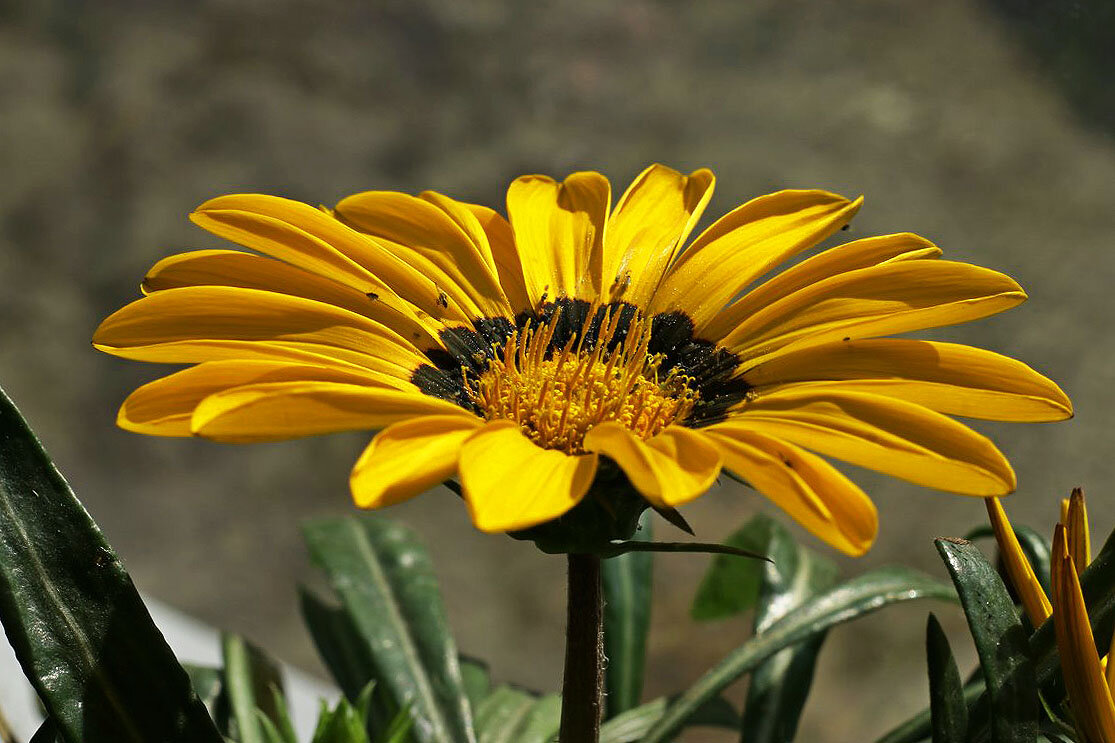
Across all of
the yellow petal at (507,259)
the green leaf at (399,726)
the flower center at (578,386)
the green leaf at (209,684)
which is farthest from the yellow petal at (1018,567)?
the green leaf at (209,684)

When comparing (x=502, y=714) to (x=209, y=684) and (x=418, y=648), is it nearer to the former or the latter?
(x=418, y=648)

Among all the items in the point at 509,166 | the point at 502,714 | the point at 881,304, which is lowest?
the point at 502,714

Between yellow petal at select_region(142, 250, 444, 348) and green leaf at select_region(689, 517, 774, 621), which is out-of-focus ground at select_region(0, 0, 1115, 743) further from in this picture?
yellow petal at select_region(142, 250, 444, 348)

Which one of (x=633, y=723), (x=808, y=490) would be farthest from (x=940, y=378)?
(x=633, y=723)

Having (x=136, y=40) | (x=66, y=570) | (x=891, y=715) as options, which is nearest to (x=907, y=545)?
(x=891, y=715)

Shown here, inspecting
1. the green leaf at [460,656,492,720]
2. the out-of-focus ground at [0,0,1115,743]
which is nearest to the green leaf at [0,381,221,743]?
the green leaf at [460,656,492,720]

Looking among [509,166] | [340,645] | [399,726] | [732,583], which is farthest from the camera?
[509,166]
